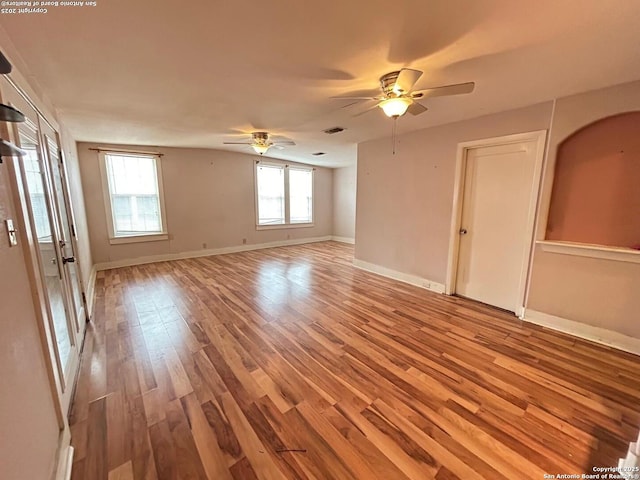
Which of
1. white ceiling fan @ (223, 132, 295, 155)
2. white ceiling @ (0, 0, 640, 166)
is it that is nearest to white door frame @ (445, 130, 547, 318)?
white ceiling @ (0, 0, 640, 166)

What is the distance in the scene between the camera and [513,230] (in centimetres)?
320

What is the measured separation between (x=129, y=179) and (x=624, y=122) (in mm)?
7340

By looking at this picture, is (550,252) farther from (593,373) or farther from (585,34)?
(585,34)

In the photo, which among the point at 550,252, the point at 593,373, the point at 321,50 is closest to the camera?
the point at 321,50

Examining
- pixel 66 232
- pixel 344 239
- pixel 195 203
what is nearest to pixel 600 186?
pixel 66 232

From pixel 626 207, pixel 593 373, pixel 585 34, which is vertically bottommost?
pixel 593 373

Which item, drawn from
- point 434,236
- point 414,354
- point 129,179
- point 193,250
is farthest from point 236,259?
point 414,354

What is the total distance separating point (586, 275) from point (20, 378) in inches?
169

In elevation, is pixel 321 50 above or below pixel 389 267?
above

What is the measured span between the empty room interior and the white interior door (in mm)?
26

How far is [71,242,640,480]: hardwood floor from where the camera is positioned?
1437mm

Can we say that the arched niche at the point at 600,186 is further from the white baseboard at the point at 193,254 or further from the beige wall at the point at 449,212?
the white baseboard at the point at 193,254

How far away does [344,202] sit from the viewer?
8195 mm

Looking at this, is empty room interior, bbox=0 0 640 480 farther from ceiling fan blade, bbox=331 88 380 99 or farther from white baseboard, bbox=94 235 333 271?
white baseboard, bbox=94 235 333 271
